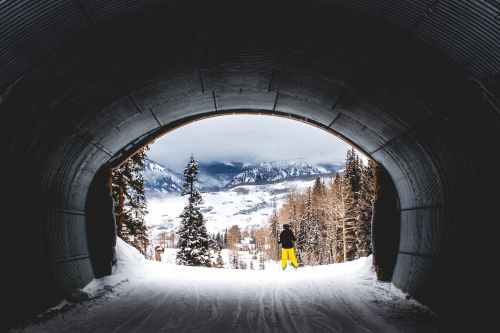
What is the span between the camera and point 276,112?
12117mm

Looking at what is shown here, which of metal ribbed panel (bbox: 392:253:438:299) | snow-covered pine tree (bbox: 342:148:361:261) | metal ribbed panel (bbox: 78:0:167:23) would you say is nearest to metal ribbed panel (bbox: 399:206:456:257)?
metal ribbed panel (bbox: 392:253:438:299)

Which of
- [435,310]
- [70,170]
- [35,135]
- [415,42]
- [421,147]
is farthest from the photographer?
[70,170]

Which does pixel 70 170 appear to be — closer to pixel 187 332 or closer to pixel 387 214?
pixel 187 332

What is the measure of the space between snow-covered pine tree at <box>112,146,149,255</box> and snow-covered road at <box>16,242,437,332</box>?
10.8 metres

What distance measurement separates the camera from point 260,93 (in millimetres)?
10086

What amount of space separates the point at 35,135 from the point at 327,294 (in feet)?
23.7

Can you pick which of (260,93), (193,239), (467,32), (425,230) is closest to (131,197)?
(193,239)

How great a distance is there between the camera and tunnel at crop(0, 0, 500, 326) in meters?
5.37

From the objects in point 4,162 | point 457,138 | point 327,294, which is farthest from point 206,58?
point 327,294

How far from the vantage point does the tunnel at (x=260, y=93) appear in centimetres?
537

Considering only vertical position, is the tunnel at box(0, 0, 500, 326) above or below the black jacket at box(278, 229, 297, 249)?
above

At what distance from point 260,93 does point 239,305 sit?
493cm

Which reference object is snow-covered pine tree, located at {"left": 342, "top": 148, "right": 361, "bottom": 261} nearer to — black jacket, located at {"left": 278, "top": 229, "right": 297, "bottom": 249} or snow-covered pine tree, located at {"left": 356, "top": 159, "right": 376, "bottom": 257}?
snow-covered pine tree, located at {"left": 356, "top": 159, "right": 376, "bottom": 257}

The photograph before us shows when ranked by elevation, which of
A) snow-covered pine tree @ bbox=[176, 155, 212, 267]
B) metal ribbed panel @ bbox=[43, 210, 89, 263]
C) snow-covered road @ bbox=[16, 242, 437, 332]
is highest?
snow-covered pine tree @ bbox=[176, 155, 212, 267]
